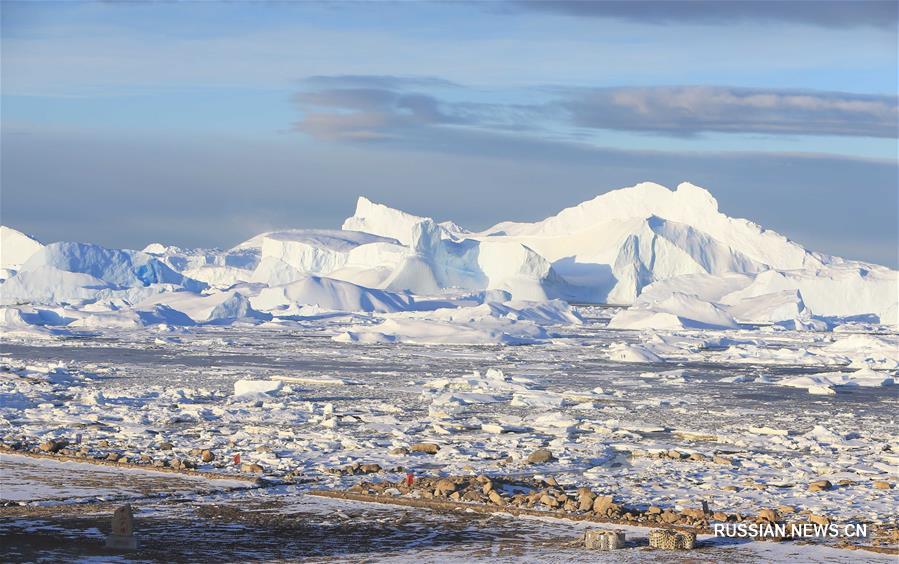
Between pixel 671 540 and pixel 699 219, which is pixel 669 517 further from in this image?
pixel 699 219

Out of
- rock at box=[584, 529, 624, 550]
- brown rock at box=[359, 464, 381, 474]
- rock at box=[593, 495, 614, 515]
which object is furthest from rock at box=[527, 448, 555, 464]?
rock at box=[584, 529, 624, 550]

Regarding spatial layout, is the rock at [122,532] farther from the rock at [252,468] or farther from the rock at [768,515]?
the rock at [768,515]

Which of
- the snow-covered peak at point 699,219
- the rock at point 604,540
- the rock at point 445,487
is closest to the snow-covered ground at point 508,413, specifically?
the rock at point 445,487

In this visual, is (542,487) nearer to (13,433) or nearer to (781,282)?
(13,433)

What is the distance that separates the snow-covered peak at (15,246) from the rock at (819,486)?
256 ft

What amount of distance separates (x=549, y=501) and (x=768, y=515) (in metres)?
2.11

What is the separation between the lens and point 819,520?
11766 mm

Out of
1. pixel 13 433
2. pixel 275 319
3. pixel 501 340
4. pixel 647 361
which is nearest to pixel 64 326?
pixel 275 319

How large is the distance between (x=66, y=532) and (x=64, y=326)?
136ft

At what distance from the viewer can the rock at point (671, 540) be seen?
1059cm

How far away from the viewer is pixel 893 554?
10.4m

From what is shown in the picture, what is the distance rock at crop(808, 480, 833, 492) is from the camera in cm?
1359

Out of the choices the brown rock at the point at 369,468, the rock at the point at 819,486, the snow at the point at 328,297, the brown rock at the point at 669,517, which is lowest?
the brown rock at the point at 669,517

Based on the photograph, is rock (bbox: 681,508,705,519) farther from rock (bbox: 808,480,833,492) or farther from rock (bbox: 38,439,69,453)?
rock (bbox: 38,439,69,453)
